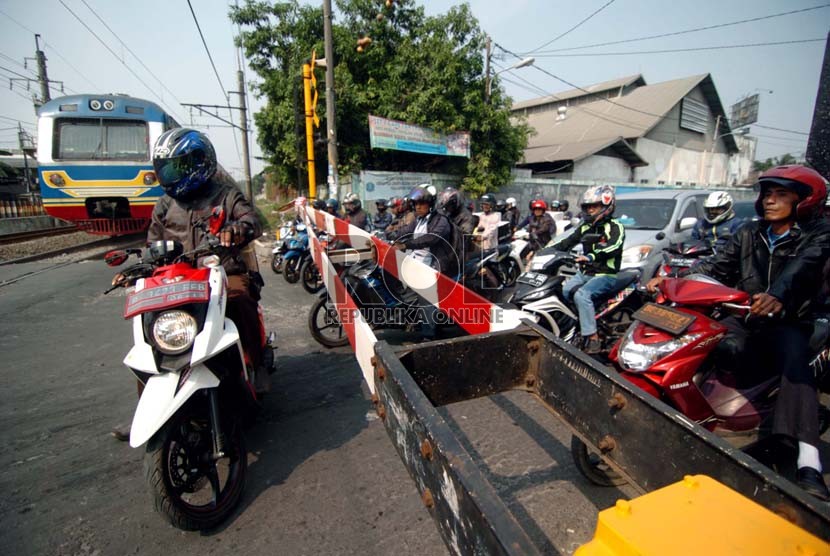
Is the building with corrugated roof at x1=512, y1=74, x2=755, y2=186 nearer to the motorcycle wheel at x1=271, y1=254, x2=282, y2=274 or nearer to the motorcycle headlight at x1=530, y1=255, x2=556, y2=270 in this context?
the motorcycle wheel at x1=271, y1=254, x2=282, y2=274

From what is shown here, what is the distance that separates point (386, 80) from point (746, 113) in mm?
37848

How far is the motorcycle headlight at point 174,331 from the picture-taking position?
2.02 meters

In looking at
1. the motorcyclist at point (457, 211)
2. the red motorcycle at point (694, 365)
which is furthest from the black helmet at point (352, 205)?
the red motorcycle at point (694, 365)

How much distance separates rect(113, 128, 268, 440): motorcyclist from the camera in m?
2.61

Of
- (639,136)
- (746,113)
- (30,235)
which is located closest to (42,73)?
(30,235)

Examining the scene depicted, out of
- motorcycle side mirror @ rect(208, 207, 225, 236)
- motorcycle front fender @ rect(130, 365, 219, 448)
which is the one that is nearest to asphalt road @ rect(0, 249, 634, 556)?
motorcycle front fender @ rect(130, 365, 219, 448)

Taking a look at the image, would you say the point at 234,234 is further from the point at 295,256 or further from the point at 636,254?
the point at 636,254

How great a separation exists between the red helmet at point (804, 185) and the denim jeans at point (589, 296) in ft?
5.41

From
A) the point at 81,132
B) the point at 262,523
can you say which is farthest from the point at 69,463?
the point at 81,132

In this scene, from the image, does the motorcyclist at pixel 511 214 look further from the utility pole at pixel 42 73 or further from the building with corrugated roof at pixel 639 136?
the utility pole at pixel 42 73

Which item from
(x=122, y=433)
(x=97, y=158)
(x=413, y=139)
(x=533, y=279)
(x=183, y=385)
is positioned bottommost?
(x=122, y=433)

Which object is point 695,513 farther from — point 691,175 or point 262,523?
point 691,175

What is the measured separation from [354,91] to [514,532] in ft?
50.4

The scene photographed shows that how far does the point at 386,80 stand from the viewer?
1440 centimetres
